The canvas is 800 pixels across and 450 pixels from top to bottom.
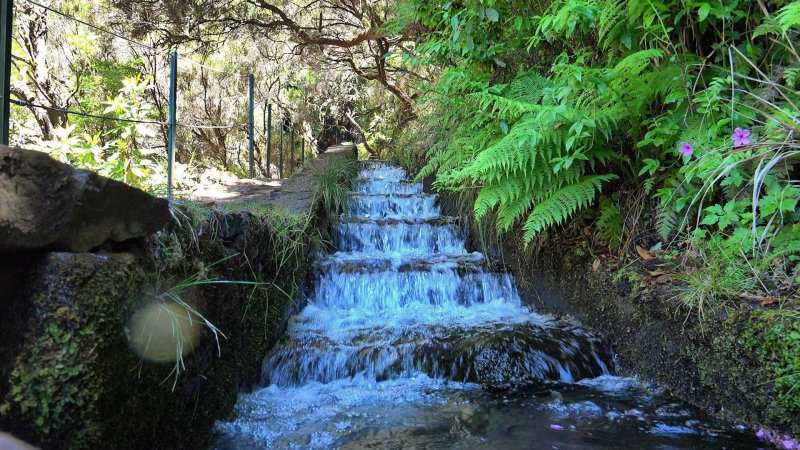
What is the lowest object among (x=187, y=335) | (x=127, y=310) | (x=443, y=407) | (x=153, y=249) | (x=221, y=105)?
(x=443, y=407)

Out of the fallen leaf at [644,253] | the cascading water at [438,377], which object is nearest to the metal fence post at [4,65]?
the cascading water at [438,377]

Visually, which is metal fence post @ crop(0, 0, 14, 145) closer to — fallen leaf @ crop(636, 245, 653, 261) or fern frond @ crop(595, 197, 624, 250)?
fern frond @ crop(595, 197, 624, 250)

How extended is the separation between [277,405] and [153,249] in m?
1.39

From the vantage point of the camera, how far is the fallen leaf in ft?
11.9

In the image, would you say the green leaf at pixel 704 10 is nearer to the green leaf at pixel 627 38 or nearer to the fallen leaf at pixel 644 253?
the green leaf at pixel 627 38

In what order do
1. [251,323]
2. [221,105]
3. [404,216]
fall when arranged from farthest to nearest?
[221,105] < [404,216] < [251,323]

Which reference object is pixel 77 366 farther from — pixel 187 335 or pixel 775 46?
pixel 775 46

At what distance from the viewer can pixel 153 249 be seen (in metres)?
2.22

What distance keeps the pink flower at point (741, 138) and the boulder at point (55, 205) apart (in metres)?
2.93

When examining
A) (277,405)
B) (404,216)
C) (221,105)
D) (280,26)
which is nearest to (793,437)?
(277,405)

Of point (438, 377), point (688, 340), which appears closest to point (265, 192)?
point (438, 377)

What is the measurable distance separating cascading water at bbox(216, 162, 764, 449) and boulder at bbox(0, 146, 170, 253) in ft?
4.40

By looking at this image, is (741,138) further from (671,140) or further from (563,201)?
(563,201)

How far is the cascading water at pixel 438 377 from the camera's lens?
271 centimetres
